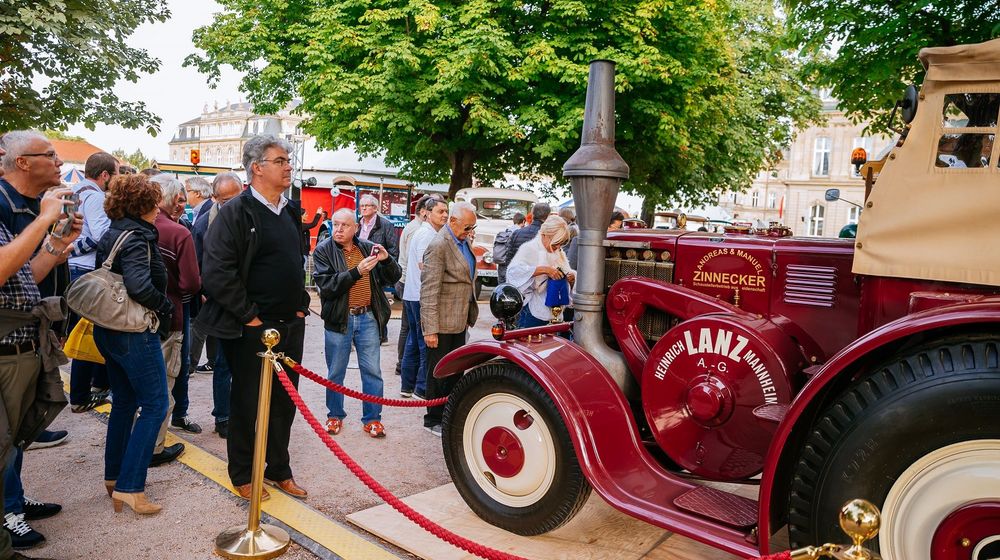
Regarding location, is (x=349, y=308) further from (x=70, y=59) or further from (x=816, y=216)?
(x=816, y=216)

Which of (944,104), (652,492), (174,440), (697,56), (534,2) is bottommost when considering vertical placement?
(174,440)

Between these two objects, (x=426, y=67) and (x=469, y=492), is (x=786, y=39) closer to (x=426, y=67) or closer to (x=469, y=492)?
(x=426, y=67)

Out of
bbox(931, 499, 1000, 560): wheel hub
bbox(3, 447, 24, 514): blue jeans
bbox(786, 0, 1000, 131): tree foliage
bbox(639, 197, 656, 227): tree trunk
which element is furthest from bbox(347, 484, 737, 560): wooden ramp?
bbox(639, 197, 656, 227): tree trunk

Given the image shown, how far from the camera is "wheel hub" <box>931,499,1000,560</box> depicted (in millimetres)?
2309

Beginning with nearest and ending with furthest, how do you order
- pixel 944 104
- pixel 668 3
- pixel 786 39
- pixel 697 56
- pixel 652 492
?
1. pixel 944 104
2. pixel 652 492
3. pixel 786 39
4. pixel 668 3
5. pixel 697 56

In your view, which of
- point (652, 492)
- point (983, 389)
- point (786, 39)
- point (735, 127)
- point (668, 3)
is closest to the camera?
point (983, 389)

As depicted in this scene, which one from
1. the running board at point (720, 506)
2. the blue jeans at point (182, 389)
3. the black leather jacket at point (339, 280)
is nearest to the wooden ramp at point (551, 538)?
the running board at point (720, 506)

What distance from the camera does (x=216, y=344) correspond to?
20.1 ft

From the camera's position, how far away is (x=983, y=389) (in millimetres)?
2264

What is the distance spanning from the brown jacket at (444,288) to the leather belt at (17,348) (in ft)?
8.79

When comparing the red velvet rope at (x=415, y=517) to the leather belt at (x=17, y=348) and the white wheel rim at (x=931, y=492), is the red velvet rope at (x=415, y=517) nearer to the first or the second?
the white wheel rim at (x=931, y=492)

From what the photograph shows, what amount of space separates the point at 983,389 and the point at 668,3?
14449mm

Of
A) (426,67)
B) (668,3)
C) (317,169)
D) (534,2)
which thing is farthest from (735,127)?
(317,169)

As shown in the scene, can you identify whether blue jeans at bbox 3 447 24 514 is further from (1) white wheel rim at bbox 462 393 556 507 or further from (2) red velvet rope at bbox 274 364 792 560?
(1) white wheel rim at bbox 462 393 556 507
